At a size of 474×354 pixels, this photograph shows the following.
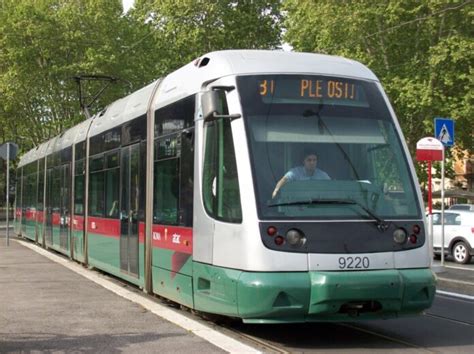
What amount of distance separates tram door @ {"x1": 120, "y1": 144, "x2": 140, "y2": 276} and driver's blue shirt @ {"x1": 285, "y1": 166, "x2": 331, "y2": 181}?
12.4 feet

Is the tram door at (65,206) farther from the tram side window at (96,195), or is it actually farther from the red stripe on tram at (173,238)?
the red stripe on tram at (173,238)

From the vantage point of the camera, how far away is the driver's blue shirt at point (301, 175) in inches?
280

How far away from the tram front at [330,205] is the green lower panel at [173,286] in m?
1.34

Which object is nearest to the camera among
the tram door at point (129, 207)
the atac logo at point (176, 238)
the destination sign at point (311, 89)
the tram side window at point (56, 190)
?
the destination sign at point (311, 89)

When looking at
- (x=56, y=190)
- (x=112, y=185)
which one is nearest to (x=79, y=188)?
(x=112, y=185)

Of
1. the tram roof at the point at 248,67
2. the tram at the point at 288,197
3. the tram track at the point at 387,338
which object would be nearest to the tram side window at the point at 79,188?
the tram roof at the point at 248,67

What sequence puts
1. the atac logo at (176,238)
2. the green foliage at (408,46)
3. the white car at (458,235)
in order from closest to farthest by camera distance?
1. the atac logo at (176,238)
2. the white car at (458,235)
3. the green foliage at (408,46)

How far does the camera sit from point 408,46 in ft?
113

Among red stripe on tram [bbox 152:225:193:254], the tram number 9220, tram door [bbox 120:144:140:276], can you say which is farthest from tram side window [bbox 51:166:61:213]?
the tram number 9220

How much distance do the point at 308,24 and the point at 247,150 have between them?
26.7m

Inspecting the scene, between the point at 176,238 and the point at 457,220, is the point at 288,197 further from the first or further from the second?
the point at 457,220

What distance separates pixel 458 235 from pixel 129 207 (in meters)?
11.5

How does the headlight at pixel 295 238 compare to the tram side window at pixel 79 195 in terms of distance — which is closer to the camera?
the headlight at pixel 295 238

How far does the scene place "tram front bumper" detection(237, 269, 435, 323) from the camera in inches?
267
